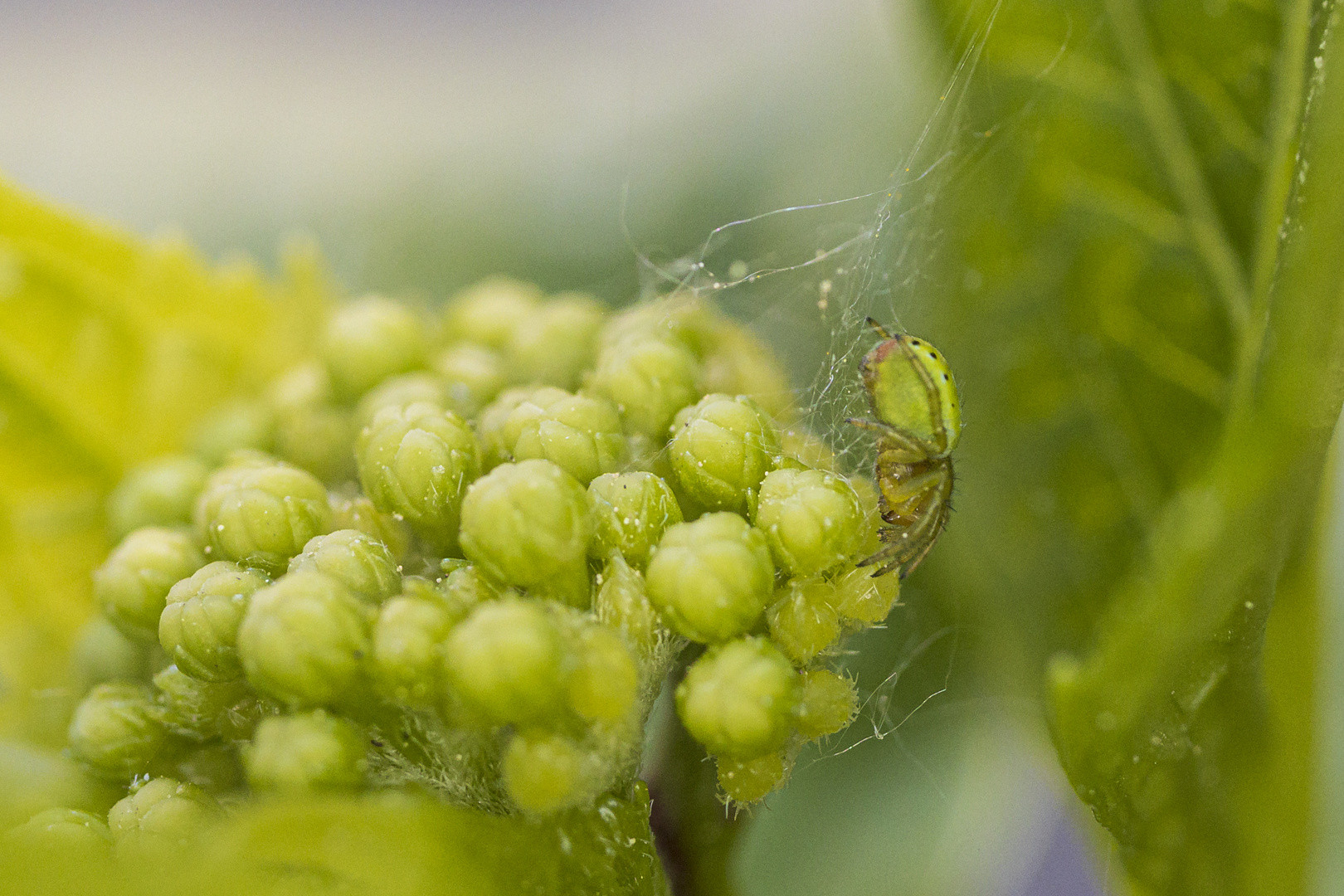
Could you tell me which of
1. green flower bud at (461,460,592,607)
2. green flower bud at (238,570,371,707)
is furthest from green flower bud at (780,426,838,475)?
green flower bud at (238,570,371,707)

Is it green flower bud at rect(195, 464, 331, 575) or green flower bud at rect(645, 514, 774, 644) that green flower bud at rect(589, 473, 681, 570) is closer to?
green flower bud at rect(645, 514, 774, 644)

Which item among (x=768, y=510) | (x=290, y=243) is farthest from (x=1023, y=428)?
(x=290, y=243)

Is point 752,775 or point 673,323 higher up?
point 673,323

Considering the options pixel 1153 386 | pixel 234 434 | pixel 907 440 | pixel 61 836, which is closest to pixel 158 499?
pixel 234 434

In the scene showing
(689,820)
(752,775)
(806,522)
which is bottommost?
(689,820)

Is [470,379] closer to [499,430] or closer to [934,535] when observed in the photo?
[499,430]

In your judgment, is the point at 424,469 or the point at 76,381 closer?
the point at 424,469

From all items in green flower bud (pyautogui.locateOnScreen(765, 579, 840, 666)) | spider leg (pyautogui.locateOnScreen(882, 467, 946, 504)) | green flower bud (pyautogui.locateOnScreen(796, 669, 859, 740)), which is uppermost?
spider leg (pyautogui.locateOnScreen(882, 467, 946, 504))

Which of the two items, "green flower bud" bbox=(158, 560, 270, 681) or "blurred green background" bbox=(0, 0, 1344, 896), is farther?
"blurred green background" bbox=(0, 0, 1344, 896)

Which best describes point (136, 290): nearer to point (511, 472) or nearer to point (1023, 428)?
point (511, 472)
